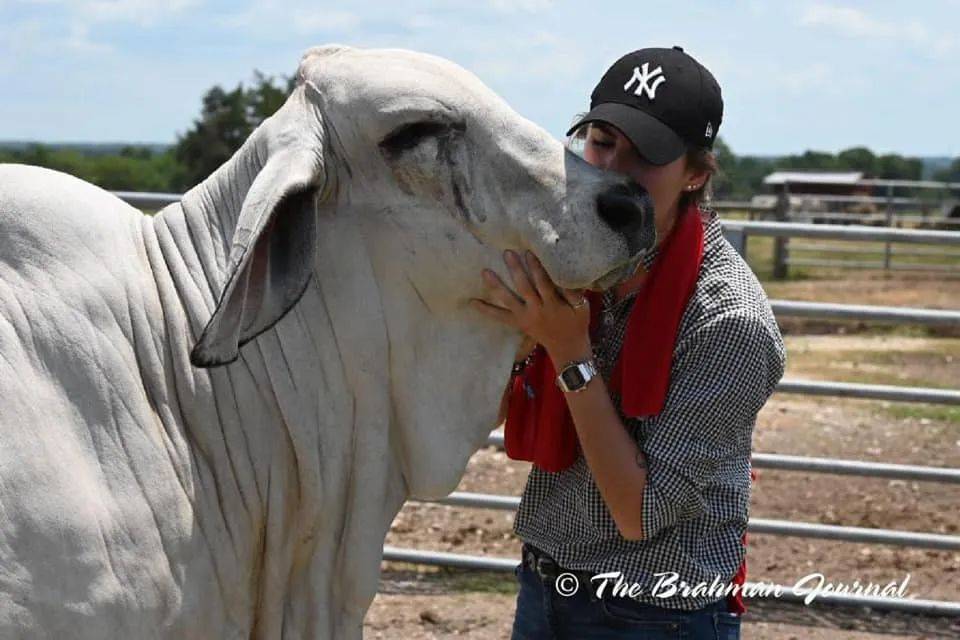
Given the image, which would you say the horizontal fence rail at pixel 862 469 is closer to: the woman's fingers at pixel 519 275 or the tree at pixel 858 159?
the woman's fingers at pixel 519 275

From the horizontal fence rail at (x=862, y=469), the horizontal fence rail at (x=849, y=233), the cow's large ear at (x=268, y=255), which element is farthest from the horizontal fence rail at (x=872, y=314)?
the cow's large ear at (x=268, y=255)

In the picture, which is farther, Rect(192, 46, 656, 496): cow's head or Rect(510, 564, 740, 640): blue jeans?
Rect(510, 564, 740, 640): blue jeans

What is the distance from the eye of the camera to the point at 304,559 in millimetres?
2479

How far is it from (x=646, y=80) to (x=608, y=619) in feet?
3.73

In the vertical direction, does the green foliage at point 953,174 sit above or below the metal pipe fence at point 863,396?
above

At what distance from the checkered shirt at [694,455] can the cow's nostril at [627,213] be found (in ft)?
1.63

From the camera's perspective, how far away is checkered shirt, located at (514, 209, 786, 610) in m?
2.85

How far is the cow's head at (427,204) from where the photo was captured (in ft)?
7.89

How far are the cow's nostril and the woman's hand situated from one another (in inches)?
5.7

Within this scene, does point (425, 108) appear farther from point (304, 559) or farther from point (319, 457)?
point (304, 559)

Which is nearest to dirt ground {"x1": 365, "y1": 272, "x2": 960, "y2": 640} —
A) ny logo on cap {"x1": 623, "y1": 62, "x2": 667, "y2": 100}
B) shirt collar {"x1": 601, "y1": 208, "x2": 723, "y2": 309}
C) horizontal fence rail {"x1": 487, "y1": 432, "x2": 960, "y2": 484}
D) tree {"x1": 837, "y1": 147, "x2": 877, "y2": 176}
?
horizontal fence rail {"x1": 487, "y1": 432, "x2": 960, "y2": 484}

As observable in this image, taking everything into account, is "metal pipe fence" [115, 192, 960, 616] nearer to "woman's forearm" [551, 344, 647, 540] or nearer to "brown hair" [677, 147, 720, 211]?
"brown hair" [677, 147, 720, 211]

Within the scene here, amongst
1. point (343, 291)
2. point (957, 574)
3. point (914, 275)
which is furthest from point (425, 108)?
point (914, 275)

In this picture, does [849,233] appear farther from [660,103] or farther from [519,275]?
[519,275]
